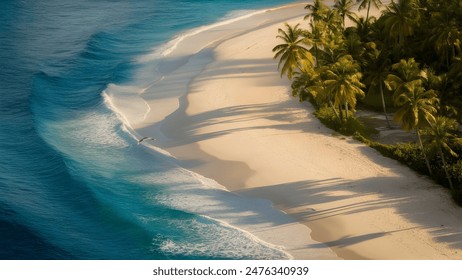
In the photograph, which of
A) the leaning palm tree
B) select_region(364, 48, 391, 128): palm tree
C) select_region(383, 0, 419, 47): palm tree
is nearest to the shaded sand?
the leaning palm tree

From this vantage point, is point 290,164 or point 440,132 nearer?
point 440,132

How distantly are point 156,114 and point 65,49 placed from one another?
25702 millimetres

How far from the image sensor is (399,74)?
57.7 metres

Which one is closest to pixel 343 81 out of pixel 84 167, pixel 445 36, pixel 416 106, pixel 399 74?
pixel 399 74

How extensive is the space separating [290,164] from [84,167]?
52.8ft

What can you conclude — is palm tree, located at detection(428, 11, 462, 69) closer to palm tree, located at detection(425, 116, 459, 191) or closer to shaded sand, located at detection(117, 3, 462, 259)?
shaded sand, located at detection(117, 3, 462, 259)

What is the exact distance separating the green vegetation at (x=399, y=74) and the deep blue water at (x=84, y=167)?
13.6 meters

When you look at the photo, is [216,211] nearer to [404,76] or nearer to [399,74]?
[404,76]

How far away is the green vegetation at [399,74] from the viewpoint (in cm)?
5134

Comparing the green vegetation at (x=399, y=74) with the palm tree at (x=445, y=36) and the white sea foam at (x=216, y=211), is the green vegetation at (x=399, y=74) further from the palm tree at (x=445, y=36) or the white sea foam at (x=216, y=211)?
the white sea foam at (x=216, y=211)

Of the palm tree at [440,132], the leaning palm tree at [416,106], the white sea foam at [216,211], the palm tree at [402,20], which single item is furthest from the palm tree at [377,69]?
the white sea foam at [216,211]

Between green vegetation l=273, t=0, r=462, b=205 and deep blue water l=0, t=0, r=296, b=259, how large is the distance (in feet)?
44.5

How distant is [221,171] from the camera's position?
56.9 meters

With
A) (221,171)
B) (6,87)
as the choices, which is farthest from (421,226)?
(6,87)
